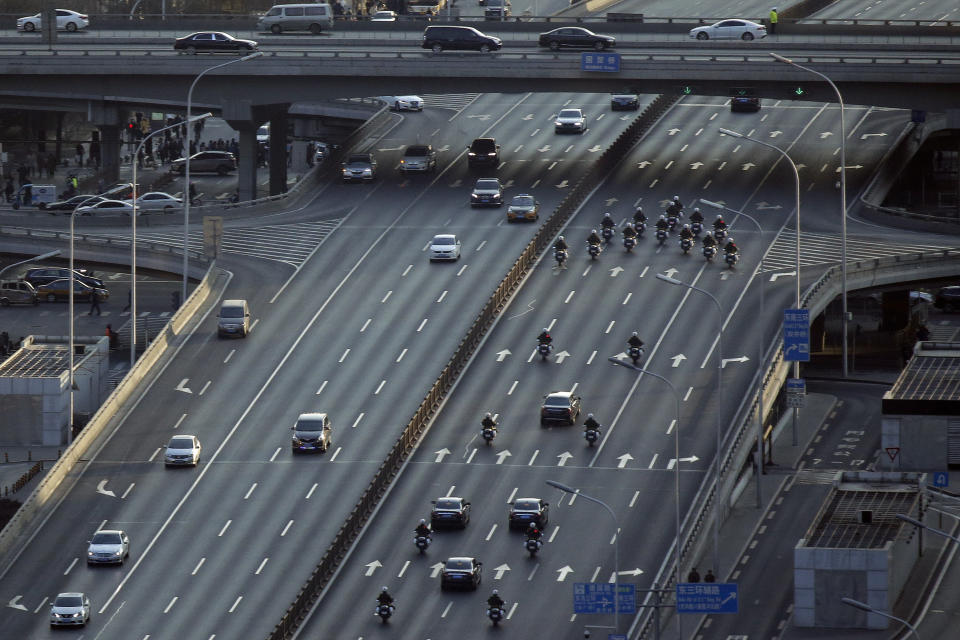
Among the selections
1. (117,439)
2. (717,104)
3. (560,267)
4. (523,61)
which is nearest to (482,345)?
(560,267)

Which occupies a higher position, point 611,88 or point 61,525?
point 611,88

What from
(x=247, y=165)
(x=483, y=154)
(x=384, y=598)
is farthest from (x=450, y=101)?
(x=384, y=598)

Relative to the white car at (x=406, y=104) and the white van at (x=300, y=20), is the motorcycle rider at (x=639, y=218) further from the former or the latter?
the white car at (x=406, y=104)

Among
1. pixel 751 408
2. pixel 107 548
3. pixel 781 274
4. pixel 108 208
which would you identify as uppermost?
pixel 781 274

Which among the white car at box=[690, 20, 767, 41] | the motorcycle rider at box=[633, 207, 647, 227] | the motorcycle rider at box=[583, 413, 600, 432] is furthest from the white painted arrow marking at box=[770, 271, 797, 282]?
the white car at box=[690, 20, 767, 41]

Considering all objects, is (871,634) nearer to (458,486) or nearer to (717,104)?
(458,486)

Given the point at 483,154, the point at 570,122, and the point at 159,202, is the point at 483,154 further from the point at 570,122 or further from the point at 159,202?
the point at 159,202
